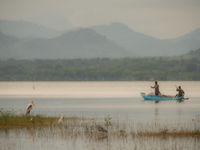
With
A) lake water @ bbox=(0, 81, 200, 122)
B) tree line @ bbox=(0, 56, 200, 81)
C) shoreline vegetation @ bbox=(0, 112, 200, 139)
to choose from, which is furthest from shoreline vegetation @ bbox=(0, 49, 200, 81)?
shoreline vegetation @ bbox=(0, 112, 200, 139)

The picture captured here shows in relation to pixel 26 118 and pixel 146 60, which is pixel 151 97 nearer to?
pixel 26 118

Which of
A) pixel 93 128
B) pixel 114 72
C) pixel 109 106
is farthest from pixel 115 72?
pixel 93 128

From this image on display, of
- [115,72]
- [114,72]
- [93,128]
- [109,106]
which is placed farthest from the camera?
[114,72]

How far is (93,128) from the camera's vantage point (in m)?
24.7

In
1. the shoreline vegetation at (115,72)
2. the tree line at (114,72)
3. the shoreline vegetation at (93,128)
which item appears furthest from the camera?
the tree line at (114,72)

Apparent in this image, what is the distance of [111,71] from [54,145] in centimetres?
15011

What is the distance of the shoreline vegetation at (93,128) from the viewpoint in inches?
915

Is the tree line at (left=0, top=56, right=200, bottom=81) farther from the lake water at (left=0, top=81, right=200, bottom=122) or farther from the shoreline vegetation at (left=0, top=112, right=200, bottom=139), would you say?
the shoreline vegetation at (left=0, top=112, right=200, bottom=139)

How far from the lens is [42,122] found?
26.8m

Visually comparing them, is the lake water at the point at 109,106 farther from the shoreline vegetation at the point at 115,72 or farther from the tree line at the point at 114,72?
the tree line at the point at 114,72

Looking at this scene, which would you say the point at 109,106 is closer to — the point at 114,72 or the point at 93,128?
the point at 93,128

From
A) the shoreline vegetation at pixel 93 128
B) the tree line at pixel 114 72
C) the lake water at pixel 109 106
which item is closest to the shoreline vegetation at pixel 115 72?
the tree line at pixel 114 72

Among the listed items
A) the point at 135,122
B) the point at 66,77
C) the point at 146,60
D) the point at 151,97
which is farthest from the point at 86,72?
the point at 135,122

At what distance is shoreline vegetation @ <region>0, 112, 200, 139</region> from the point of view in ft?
76.3
